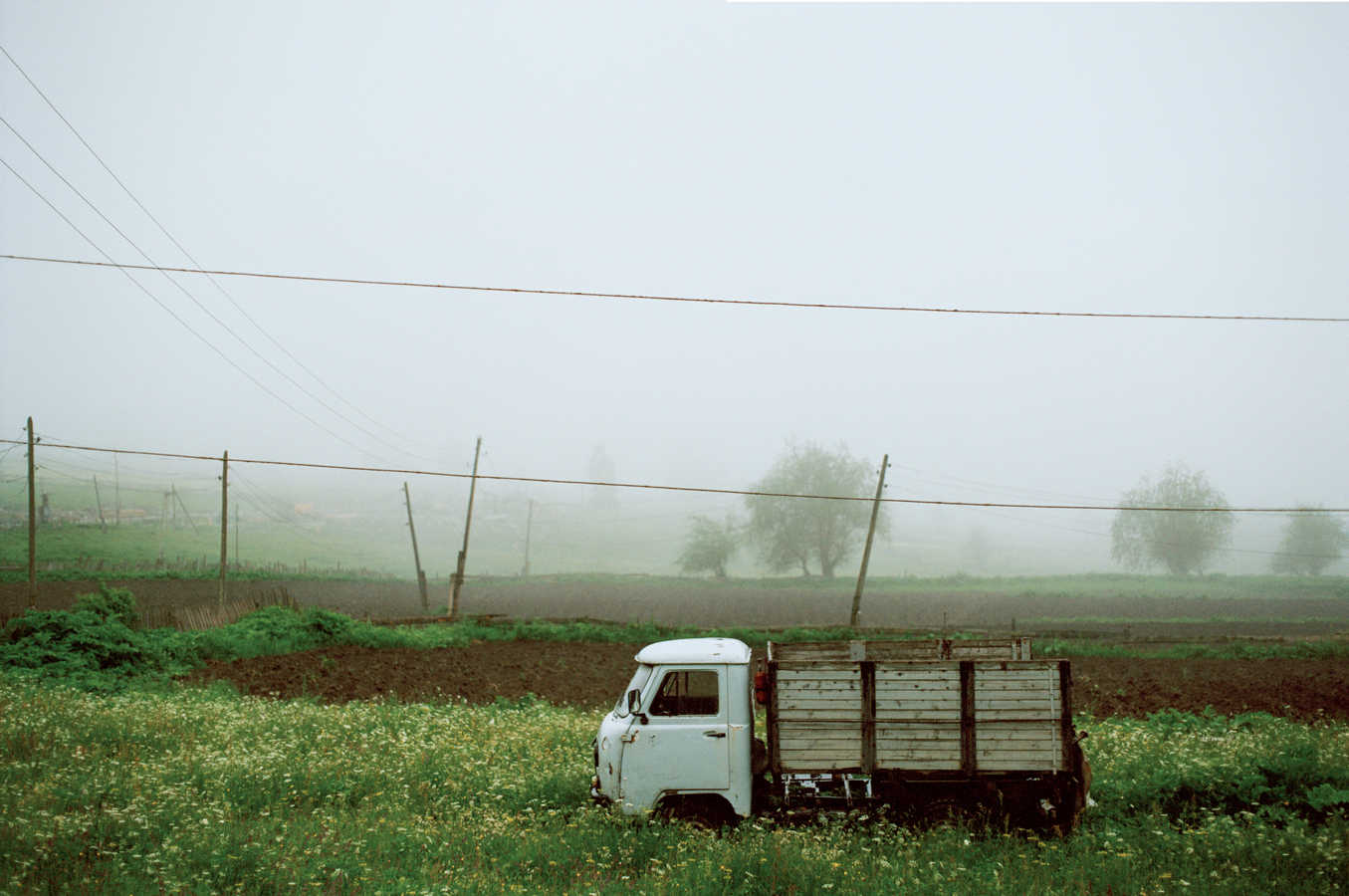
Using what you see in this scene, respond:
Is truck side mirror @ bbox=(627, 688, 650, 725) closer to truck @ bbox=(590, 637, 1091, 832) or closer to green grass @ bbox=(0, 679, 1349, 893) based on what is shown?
truck @ bbox=(590, 637, 1091, 832)

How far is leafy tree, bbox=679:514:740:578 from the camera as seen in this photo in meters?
94.6

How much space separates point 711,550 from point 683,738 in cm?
8546

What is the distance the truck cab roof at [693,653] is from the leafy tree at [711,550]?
82202mm

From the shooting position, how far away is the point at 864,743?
10.1 meters

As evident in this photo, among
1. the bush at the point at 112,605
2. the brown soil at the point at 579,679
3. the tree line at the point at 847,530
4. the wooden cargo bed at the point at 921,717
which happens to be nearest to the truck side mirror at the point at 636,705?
the wooden cargo bed at the point at 921,717

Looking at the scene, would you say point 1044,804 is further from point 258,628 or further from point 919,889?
point 258,628

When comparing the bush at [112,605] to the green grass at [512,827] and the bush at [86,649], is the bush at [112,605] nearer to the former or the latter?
the bush at [86,649]

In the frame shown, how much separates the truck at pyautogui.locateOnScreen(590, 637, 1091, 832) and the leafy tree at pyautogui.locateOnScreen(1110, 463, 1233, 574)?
10238 centimetres

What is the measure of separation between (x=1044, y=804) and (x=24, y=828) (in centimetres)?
1157

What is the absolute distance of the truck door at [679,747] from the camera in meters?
10.2

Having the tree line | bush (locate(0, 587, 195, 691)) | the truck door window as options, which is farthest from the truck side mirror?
the tree line

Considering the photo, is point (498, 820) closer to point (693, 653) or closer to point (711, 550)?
point (693, 653)

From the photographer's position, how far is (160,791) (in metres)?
10.3

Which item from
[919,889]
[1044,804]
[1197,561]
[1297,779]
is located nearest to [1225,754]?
[1297,779]
